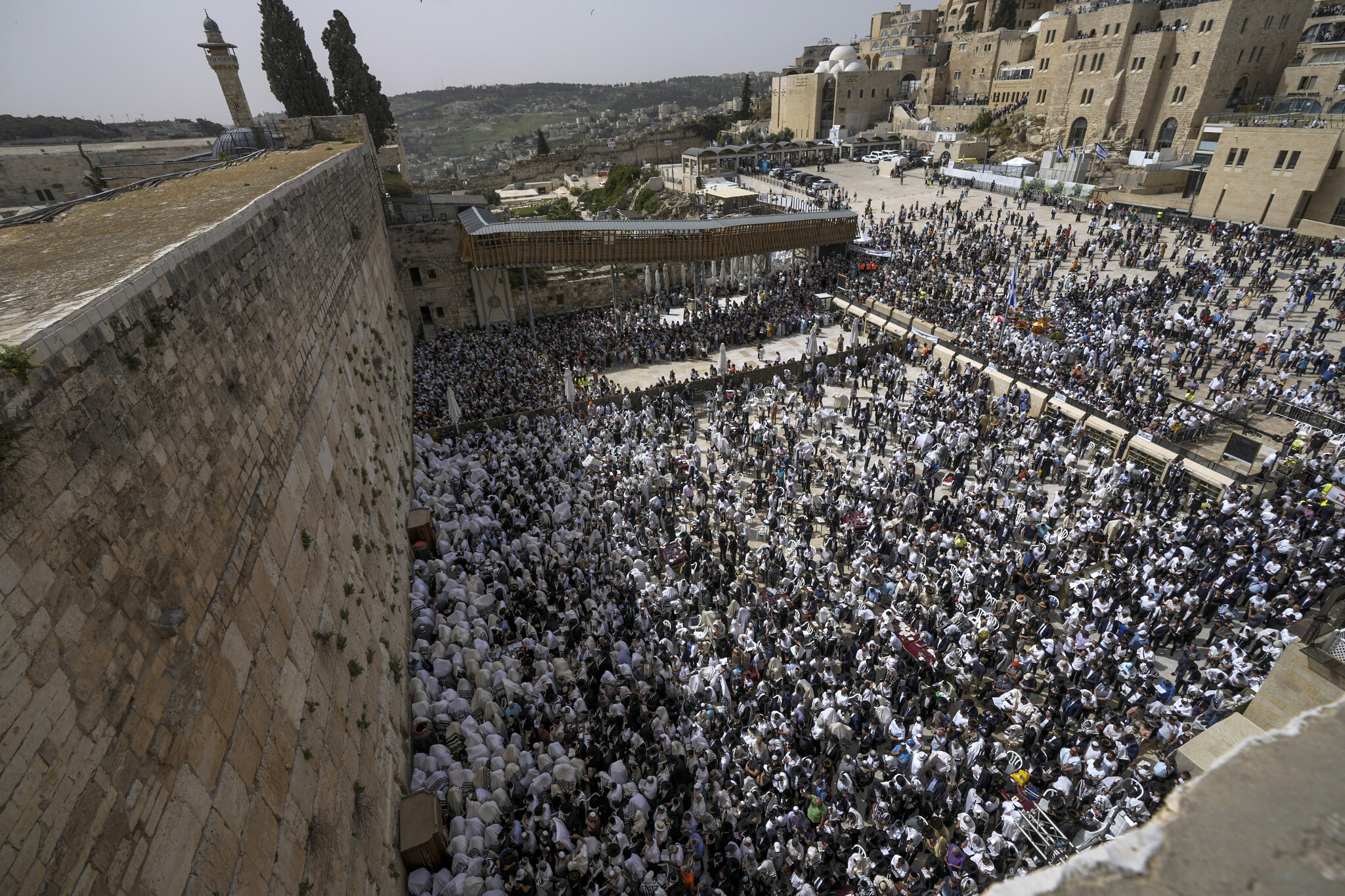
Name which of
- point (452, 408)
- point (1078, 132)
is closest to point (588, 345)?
point (452, 408)

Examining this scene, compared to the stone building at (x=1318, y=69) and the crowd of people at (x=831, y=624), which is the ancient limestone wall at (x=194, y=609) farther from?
the stone building at (x=1318, y=69)

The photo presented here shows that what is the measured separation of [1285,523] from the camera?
496 inches

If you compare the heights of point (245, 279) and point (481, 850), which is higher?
point (245, 279)

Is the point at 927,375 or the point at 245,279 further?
the point at 927,375

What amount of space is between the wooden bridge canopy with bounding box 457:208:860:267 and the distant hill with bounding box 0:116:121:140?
168 feet

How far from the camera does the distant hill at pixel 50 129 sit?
170 ft

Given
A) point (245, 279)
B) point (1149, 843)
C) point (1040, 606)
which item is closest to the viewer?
point (1149, 843)

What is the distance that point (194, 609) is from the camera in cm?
519

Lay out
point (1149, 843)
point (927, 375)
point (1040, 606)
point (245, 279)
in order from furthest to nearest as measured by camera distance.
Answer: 1. point (927, 375)
2. point (1040, 606)
3. point (245, 279)
4. point (1149, 843)

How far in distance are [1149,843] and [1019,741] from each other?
31.9 ft

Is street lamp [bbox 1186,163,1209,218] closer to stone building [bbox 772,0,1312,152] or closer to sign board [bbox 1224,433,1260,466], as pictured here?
stone building [bbox 772,0,1312,152]

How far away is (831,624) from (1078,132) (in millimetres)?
55620

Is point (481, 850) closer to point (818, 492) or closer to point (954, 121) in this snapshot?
point (818, 492)

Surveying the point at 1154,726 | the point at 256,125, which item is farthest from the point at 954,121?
the point at 1154,726
